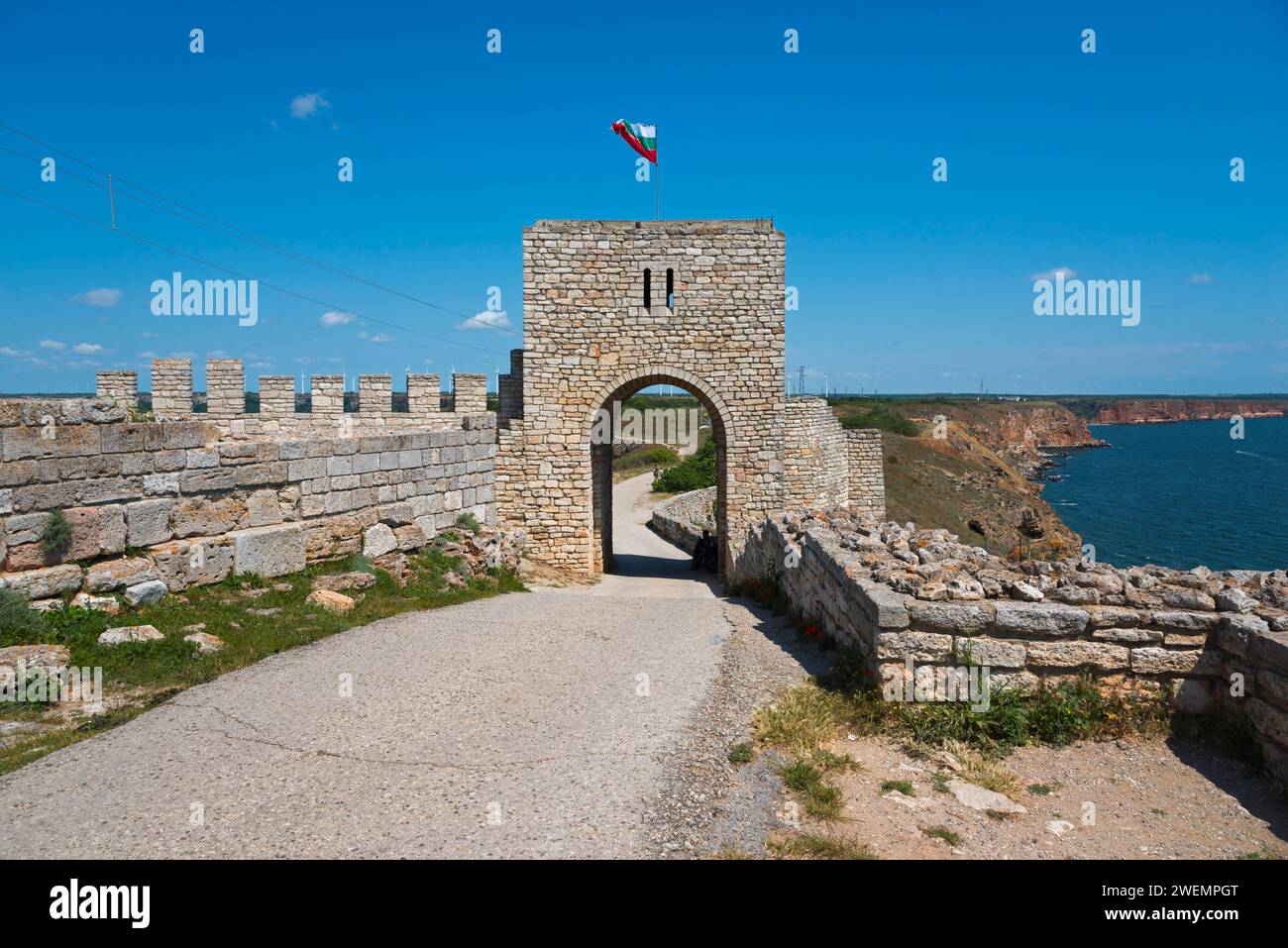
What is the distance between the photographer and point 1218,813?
4668 mm

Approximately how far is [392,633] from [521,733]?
3.29 metres

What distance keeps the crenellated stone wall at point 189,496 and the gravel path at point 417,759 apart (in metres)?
2.13

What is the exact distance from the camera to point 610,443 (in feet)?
55.0

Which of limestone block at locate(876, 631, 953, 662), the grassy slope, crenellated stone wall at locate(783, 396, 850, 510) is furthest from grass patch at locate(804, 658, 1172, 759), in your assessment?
the grassy slope

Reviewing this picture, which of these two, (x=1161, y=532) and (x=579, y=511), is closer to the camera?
(x=579, y=511)

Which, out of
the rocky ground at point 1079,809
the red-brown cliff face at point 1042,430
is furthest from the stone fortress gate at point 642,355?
the red-brown cliff face at point 1042,430

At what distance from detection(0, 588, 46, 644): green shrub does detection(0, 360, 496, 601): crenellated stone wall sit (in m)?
0.29

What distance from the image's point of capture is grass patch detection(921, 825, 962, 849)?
14.1ft

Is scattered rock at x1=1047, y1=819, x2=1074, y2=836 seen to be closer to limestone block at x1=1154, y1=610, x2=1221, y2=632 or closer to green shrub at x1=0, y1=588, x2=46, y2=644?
limestone block at x1=1154, y1=610, x2=1221, y2=632

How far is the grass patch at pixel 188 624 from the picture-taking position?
18.8 ft

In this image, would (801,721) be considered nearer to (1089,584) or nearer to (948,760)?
(948,760)

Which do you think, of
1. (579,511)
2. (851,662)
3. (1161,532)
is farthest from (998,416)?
(851,662)

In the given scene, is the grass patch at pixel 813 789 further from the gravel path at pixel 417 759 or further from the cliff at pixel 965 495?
the cliff at pixel 965 495
